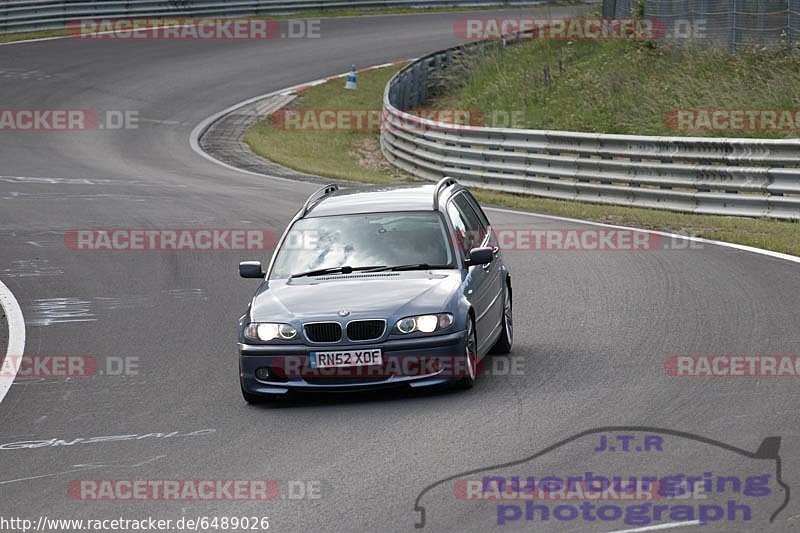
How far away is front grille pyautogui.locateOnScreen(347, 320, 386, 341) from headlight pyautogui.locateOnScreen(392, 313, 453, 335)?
0.49ft

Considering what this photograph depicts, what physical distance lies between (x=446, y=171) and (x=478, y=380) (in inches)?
638

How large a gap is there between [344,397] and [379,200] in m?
2.03

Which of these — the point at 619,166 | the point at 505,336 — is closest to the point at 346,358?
the point at 505,336

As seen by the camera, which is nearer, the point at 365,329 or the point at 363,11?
the point at 365,329

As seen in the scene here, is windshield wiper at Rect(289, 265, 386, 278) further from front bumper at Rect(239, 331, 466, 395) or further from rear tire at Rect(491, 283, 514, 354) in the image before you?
rear tire at Rect(491, 283, 514, 354)

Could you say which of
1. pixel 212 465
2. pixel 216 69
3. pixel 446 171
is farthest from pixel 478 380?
pixel 216 69

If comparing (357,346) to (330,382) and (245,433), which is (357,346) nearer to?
(330,382)

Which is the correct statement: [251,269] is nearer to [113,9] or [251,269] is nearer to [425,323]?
[425,323]

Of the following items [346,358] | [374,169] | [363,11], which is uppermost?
[346,358]

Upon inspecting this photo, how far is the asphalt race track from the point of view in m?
7.50

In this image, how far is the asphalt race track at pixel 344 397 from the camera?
750 centimetres

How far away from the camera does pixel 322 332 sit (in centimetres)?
963

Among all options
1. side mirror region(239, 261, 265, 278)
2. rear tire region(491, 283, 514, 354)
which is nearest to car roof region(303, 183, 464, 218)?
side mirror region(239, 261, 265, 278)

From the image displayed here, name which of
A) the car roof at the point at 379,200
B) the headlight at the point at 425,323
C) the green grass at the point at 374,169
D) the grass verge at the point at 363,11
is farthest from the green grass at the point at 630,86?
the grass verge at the point at 363,11
